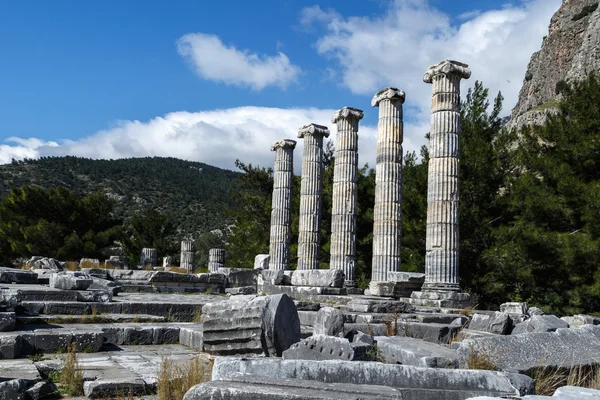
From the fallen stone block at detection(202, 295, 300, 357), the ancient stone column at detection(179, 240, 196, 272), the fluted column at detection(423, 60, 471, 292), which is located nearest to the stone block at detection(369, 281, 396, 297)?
the fluted column at detection(423, 60, 471, 292)

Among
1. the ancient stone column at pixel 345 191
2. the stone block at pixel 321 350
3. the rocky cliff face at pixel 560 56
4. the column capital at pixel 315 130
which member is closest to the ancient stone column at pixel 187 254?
the column capital at pixel 315 130

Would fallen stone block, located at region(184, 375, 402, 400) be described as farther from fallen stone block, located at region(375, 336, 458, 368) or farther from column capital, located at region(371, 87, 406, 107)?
column capital, located at region(371, 87, 406, 107)

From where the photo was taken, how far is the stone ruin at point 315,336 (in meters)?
5.18

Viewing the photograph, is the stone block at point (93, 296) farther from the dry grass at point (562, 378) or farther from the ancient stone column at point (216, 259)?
the ancient stone column at point (216, 259)

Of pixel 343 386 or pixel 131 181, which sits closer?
pixel 343 386

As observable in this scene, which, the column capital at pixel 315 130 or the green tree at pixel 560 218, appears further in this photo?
the column capital at pixel 315 130

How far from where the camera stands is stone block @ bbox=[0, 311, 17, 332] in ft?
25.4

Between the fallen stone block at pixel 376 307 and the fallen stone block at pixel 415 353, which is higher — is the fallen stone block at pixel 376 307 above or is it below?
above

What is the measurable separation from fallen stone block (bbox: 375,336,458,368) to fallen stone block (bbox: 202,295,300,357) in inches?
41.3

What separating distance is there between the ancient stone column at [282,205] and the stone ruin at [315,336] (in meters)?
6.50

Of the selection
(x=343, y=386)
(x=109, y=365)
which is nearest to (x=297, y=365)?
(x=343, y=386)

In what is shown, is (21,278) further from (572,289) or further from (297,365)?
(572,289)

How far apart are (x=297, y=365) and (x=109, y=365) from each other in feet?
8.10

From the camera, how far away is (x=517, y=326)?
10.0m
